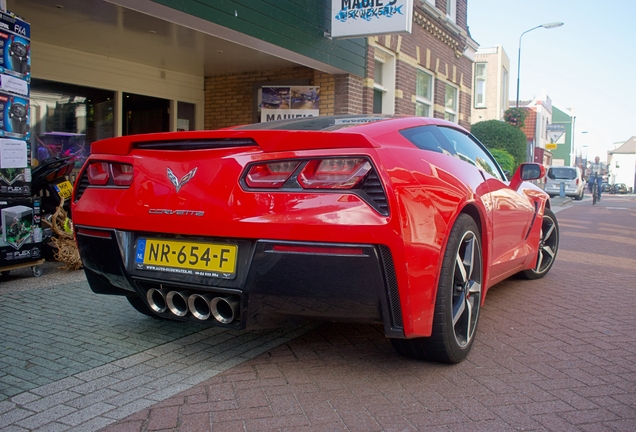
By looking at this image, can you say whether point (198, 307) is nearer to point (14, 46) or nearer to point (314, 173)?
point (314, 173)

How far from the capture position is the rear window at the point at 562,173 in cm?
3168

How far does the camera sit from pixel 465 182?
133 inches

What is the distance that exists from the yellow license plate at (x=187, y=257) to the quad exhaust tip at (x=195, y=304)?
120mm

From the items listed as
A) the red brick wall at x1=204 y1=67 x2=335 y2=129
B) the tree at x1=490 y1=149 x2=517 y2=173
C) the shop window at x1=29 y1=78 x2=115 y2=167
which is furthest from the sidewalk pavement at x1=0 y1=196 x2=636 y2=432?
the tree at x1=490 y1=149 x2=517 y2=173

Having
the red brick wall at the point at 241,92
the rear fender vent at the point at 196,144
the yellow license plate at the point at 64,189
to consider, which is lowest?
the yellow license plate at the point at 64,189

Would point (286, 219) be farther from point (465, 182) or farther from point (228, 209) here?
point (465, 182)

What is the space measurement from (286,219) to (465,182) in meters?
1.25

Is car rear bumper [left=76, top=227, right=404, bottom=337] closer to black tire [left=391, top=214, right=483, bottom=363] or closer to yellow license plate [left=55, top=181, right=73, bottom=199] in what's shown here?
black tire [left=391, top=214, right=483, bottom=363]

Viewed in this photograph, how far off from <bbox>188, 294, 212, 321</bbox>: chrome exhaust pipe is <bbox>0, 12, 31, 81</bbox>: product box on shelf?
11.5 feet

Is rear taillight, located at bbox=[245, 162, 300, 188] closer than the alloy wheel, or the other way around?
rear taillight, located at bbox=[245, 162, 300, 188]

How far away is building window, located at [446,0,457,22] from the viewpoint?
1686 centimetres

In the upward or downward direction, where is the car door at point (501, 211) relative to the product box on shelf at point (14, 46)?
downward

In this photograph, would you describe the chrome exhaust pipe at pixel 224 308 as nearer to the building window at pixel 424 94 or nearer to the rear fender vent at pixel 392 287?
the rear fender vent at pixel 392 287

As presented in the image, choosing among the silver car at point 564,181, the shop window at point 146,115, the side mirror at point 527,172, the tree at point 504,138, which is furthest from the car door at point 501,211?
the silver car at point 564,181
